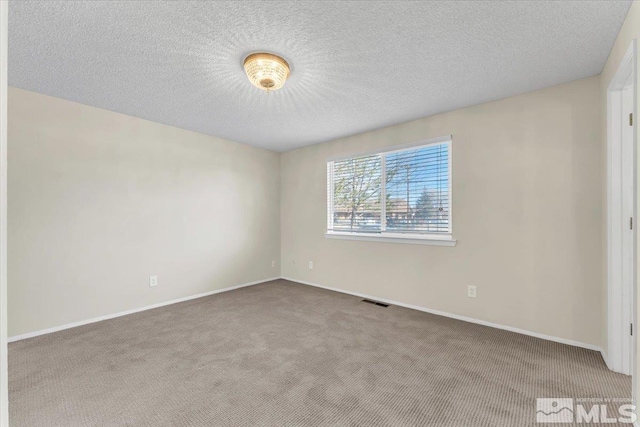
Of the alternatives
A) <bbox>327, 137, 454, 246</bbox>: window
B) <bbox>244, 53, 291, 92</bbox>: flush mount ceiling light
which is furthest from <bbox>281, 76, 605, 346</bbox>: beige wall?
<bbox>244, 53, 291, 92</bbox>: flush mount ceiling light

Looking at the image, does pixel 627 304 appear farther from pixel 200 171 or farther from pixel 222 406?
pixel 200 171

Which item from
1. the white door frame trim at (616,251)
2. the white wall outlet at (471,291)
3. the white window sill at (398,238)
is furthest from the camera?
the white window sill at (398,238)

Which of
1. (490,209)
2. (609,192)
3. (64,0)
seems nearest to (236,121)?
(64,0)

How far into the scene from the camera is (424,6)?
1.57m

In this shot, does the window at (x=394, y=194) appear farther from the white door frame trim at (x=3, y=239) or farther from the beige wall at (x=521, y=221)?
the white door frame trim at (x=3, y=239)

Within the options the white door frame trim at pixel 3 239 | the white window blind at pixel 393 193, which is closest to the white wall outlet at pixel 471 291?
the white window blind at pixel 393 193

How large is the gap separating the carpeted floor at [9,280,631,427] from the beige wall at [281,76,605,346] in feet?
1.11

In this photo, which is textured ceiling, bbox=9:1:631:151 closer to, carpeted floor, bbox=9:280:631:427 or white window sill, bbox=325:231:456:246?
white window sill, bbox=325:231:456:246

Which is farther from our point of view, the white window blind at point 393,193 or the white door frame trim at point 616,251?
the white window blind at point 393,193

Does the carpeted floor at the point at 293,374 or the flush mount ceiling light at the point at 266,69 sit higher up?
the flush mount ceiling light at the point at 266,69

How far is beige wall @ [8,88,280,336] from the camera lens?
2664mm

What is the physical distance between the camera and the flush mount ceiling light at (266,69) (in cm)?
203

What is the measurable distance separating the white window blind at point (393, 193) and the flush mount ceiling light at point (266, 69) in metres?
2.04

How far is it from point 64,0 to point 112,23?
0.73 ft
